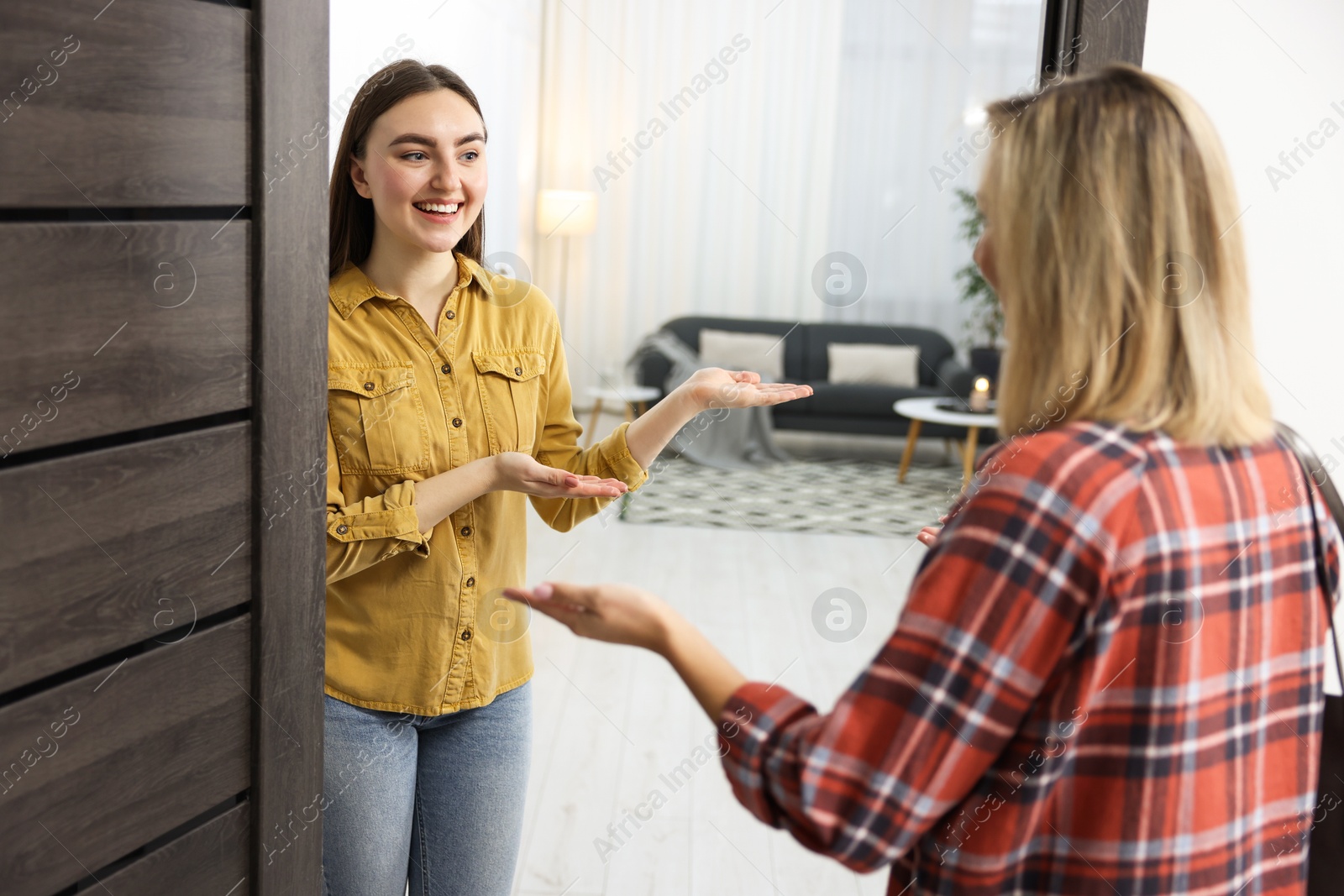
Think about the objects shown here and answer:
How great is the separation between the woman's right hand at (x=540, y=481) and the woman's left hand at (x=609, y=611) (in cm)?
42

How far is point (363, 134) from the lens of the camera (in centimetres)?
146

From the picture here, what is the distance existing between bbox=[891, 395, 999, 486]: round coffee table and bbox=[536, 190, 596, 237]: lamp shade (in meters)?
2.52

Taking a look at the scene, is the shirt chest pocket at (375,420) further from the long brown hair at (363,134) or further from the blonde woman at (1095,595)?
the blonde woman at (1095,595)

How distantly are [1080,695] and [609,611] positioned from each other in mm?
361

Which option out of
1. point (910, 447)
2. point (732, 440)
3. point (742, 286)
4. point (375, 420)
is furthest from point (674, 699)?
point (742, 286)

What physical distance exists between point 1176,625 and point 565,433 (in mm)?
986

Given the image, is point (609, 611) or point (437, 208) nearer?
point (609, 611)

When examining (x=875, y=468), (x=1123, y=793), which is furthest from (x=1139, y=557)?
(x=875, y=468)

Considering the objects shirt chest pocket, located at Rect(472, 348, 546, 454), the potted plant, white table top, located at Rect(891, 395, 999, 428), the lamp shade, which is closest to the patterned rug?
white table top, located at Rect(891, 395, 999, 428)

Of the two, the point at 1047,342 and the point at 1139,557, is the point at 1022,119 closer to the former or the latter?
the point at 1047,342

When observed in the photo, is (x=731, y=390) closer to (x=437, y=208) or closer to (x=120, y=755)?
(x=437, y=208)

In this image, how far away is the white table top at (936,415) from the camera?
570cm

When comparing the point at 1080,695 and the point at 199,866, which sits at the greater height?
the point at 1080,695

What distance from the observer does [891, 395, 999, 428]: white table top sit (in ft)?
18.7
